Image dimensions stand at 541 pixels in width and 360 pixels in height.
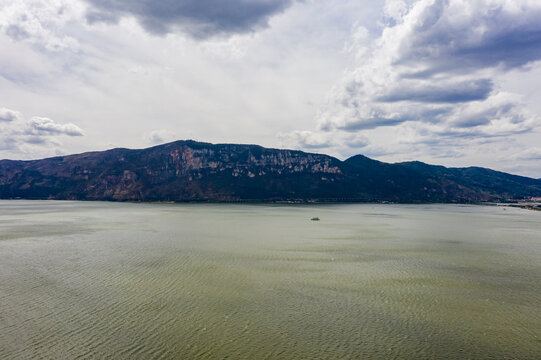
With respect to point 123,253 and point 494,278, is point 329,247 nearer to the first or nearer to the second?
point 494,278

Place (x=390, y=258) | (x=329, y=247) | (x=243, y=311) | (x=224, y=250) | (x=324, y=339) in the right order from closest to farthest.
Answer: (x=324, y=339) → (x=243, y=311) → (x=390, y=258) → (x=224, y=250) → (x=329, y=247)

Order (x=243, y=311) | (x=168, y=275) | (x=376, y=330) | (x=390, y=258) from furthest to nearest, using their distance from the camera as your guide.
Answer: (x=390, y=258), (x=168, y=275), (x=243, y=311), (x=376, y=330)

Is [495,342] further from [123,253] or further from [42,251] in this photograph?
[42,251]

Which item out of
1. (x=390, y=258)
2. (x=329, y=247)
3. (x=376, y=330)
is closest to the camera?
(x=376, y=330)

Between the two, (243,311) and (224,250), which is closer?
(243,311)

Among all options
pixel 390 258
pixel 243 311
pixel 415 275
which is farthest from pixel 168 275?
pixel 390 258

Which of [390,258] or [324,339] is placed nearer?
[324,339]

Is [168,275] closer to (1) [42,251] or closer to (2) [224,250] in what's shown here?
(2) [224,250]

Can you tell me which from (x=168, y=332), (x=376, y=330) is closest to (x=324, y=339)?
(x=376, y=330)

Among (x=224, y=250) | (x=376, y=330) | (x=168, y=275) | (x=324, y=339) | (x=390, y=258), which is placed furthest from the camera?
(x=224, y=250)
